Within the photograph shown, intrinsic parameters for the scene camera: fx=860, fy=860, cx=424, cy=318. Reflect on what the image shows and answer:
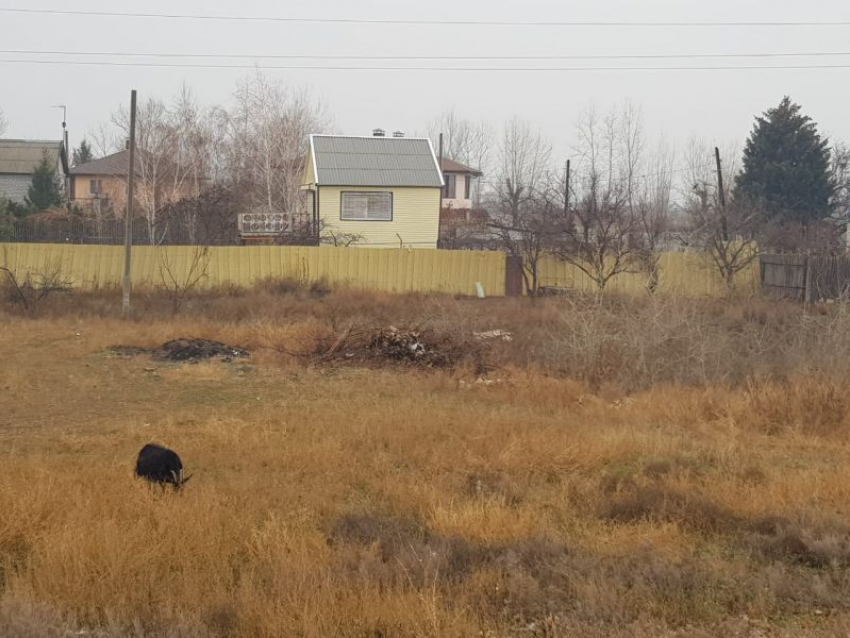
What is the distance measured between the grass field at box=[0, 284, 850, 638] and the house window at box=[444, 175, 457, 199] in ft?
167

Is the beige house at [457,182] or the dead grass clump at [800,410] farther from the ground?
the beige house at [457,182]

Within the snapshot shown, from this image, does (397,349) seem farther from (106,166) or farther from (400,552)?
(106,166)

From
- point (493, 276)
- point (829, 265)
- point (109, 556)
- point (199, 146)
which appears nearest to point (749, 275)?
point (829, 265)

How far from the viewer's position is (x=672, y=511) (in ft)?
21.9

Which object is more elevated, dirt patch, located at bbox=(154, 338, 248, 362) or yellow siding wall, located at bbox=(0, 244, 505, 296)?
yellow siding wall, located at bbox=(0, 244, 505, 296)

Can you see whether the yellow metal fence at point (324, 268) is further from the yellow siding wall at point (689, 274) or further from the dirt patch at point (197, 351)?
the dirt patch at point (197, 351)

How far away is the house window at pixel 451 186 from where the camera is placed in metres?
66.2

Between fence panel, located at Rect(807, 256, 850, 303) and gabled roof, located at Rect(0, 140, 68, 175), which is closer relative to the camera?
fence panel, located at Rect(807, 256, 850, 303)

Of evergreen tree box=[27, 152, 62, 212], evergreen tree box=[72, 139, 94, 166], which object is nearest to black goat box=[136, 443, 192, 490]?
evergreen tree box=[27, 152, 62, 212]

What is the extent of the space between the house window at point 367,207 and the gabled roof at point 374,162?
55 cm

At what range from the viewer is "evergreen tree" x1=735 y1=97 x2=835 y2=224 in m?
40.6

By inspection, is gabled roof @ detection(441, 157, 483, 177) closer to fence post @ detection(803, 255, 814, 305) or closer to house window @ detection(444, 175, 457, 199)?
house window @ detection(444, 175, 457, 199)

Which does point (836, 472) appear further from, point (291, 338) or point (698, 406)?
point (291, 338)

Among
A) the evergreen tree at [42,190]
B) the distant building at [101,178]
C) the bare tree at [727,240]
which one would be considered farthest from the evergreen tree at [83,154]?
the bare tree at [727,240]
